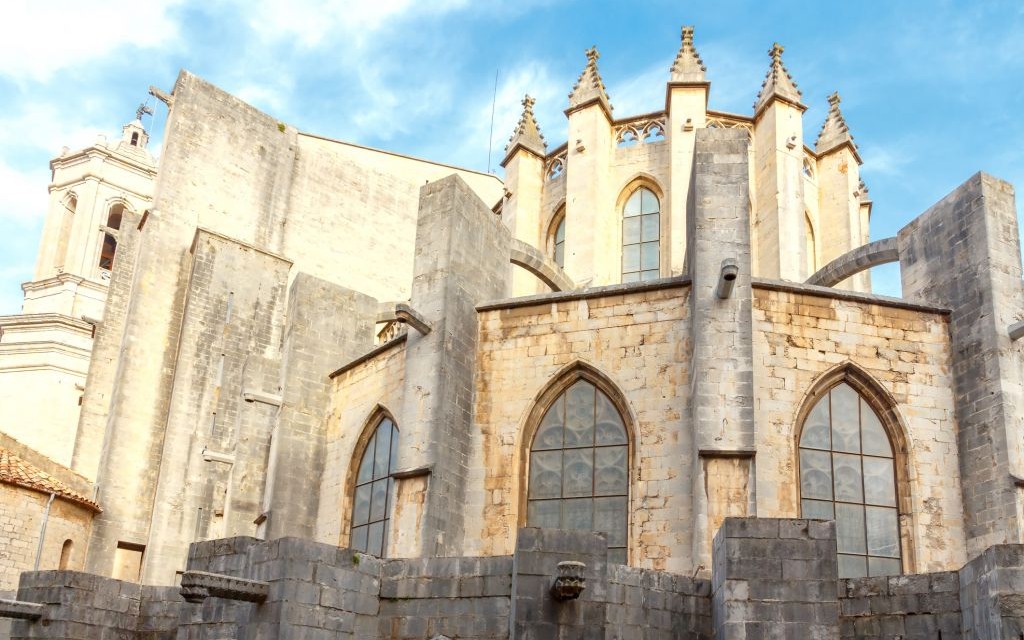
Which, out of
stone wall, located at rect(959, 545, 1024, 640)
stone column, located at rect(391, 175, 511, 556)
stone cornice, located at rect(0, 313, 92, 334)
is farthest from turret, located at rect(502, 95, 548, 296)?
stone cornice, located at rect(0, 313, 92, 334)

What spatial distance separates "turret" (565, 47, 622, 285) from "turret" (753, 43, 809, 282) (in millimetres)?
2950

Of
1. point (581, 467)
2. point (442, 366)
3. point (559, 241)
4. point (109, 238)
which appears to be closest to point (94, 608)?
point (442, 366)

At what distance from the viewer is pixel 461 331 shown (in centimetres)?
1527

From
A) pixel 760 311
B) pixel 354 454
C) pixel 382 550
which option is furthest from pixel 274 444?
pixel 760 311

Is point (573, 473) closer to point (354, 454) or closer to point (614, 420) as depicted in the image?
point (614, 420)

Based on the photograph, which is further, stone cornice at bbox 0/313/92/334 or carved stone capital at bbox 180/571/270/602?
stone cornice at bbox 0/313/92/334

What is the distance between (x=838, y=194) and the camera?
24062 millimetres

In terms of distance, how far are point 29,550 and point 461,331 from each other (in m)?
9.13

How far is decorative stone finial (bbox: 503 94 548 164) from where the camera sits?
2503 cm

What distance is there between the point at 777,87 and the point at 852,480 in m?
11.3

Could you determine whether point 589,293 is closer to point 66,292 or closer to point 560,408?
point 560,408

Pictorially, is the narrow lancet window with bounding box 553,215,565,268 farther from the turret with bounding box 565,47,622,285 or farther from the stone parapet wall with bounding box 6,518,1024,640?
the stone parapet wall with bounding box 6,518,1024,640

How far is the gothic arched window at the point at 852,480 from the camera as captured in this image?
13906 mm

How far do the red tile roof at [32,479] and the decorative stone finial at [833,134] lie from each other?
55.5ft
